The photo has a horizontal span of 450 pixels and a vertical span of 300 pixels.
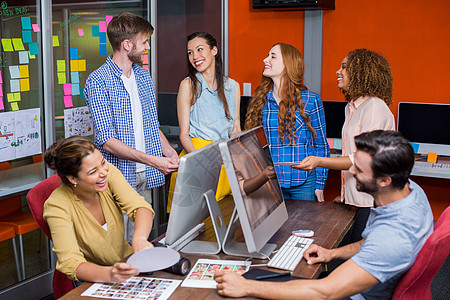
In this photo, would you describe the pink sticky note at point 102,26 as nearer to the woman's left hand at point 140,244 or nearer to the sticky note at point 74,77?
the sticky note at point 74,77

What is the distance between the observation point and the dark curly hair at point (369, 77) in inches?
126

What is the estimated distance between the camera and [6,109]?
344 cm

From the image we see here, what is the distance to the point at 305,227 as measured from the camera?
275 cm

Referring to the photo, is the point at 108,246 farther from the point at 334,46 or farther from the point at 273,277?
the point at 334,46

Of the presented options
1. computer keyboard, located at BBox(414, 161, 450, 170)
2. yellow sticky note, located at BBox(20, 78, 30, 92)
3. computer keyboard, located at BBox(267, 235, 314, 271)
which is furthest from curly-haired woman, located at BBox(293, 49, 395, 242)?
yellow sticky note, located at BBox(20, 78, 30, 92)

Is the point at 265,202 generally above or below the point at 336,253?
above

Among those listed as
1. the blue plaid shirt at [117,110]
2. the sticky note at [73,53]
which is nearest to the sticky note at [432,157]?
the blue plaid shirt at [117,110]

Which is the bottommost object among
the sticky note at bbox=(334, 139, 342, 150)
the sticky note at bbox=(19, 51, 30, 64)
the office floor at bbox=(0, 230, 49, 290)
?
the office floor at bbox=(0, 230, 49, 290)

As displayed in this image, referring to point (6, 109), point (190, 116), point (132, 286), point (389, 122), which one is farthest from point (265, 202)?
point (6, 109)

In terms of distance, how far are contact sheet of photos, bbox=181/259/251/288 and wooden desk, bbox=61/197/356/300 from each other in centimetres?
4

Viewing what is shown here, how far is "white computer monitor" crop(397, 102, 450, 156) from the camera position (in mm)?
4648

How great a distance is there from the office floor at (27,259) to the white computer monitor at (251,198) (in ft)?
6.59

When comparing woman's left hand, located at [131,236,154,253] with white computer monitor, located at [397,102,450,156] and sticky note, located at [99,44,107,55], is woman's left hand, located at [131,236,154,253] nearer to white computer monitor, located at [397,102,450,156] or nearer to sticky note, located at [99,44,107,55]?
sticky note, located at [99,44,107,55]

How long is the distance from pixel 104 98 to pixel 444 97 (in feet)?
10.7
